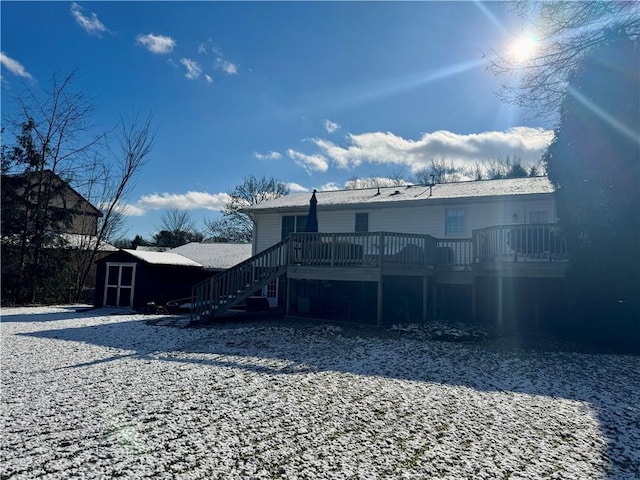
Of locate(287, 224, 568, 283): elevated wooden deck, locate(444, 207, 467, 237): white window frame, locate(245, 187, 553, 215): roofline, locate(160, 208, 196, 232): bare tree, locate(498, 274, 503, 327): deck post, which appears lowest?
locate(498, 274, 503, 327): deck post

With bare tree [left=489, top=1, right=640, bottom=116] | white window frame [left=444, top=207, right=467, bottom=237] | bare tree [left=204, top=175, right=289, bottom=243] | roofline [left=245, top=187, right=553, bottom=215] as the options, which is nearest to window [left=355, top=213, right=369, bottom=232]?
roofline [left=245, top=187, right=553, bottom=215]

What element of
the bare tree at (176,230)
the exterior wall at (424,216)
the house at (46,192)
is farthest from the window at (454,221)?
the bare tree at (176,230)

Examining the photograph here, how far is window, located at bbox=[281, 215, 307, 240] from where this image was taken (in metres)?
17.7

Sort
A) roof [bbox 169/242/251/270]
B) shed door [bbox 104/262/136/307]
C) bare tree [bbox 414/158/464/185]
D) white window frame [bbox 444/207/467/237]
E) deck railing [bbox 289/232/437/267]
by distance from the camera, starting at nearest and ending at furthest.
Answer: deck railing [bbox 289/232/437/267], white window frame [bbox 444/207/467/237], shed door [bbox 104/262/136/307], roof [bbox 169/242/251/270], bare tree [bbox 414/158/464/185]

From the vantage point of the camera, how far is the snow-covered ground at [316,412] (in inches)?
149

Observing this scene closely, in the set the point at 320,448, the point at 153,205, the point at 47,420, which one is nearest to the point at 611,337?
the point at 320,448

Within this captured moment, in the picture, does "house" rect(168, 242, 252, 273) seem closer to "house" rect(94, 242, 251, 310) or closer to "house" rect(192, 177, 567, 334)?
"house" rect(94, 242, 251, 310)

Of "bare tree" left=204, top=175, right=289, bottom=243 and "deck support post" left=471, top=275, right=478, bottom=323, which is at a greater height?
"bare tree" left=204, top=175, right=289, bottom=243

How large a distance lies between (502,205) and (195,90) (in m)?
11.6

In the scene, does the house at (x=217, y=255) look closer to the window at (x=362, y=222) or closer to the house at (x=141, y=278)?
the house at (x=141, y=278)

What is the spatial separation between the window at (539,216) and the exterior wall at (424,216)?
42 mm

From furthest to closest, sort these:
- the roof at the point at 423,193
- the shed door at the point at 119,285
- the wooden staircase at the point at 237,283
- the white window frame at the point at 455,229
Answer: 1. the shed door at the point at 119,285
2. the white window frame at the point at 455,229
3. the roof at the point at 423,193
4. the wooden staircase at the point at 237,283

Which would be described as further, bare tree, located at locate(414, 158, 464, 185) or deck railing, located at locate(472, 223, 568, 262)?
bare tree, located at locate(414, 158, 464, 185)

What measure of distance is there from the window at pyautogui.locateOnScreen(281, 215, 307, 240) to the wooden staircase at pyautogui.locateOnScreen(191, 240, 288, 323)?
4864 millimetres
